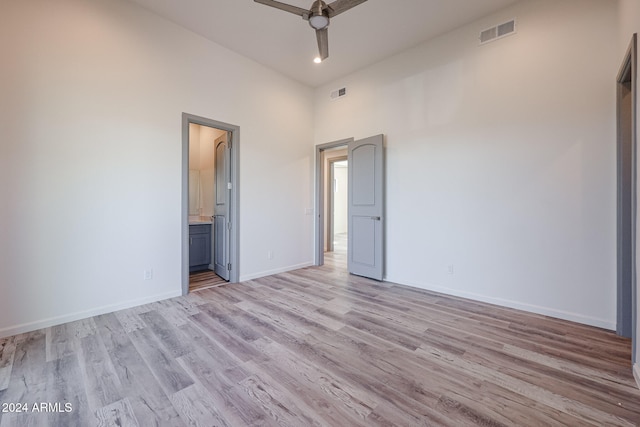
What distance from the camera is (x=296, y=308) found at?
3008 millimetres

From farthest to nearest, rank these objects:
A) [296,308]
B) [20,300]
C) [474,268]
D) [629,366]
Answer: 1. [474,268]
2. [296,308]
3. [20,300]
4. [629,366]

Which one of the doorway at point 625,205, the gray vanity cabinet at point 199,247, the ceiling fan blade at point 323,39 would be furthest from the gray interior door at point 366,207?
the gray vanity cabinet at point 199,247

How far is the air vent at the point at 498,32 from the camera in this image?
2.95 meters

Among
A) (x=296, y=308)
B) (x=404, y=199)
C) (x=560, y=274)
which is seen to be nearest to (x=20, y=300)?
(x=296, y=308)

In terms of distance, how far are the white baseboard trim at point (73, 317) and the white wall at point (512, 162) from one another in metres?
3.28

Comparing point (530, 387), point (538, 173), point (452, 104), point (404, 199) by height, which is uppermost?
point (452, 104)

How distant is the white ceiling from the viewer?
2947 mm

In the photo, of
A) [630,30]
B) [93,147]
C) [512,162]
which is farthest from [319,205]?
[630,30]

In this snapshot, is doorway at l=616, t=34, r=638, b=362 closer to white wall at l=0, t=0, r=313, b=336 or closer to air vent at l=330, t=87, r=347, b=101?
air vent at l=330, t=87, r=347, b=101

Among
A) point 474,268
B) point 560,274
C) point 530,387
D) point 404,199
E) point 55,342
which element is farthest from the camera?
point 404,199

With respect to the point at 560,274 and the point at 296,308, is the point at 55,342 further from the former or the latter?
the point at 560,274

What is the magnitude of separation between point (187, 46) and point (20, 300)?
10.9ft

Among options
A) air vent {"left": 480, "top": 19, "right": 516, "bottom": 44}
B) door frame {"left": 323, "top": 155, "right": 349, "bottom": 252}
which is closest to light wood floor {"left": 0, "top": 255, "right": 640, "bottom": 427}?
air vent {"left": 480, "top": 19, "right": 516, "bottom": 44}

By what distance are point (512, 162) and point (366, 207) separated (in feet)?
6.46
